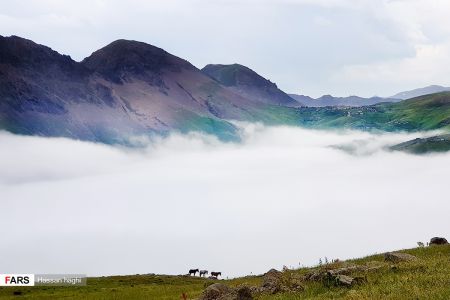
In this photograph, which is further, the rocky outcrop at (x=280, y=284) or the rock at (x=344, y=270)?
the rock at (x=344, y=270)

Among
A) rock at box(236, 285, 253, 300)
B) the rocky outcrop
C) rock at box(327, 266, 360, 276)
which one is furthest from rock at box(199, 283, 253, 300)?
rock at box(327, 266, 360, 276)

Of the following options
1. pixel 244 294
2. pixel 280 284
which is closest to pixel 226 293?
pixel 244 294

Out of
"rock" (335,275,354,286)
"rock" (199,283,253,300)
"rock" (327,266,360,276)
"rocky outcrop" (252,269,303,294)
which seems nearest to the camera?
"rock" (335,275,354,286)

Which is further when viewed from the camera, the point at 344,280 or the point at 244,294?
the point at 244,294

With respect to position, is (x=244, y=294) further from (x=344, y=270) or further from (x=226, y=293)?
(x=344, y=270)

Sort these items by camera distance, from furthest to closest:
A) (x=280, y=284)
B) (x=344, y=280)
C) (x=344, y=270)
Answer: (x=280, y=284)
(x=344, y=270)
(x=344, y=280)

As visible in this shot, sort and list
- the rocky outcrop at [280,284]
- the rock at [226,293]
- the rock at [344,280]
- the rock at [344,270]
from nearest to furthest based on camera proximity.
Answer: the rock at [344,280] < the rock at [226,293] < the rocky outcrop at [280,284] < the rock at [344,270]

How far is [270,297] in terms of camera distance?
26031mm

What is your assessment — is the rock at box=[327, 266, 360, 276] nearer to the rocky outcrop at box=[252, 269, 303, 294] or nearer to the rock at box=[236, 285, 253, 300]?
the rocky outcrop at box=[252, 269, 303, 294]

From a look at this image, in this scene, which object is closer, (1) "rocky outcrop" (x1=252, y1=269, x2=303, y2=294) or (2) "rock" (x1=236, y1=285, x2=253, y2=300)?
(2) "rock" (x1=236, y1=285, x2=253, y2=300)

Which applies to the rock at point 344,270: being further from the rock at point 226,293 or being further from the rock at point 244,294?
the rock at point 226,293

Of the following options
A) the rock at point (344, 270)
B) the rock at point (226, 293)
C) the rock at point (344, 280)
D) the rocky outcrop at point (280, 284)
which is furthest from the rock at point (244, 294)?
the rock at point (344, 280)

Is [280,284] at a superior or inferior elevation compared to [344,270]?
inferior

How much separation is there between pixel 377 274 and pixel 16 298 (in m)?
44.9
